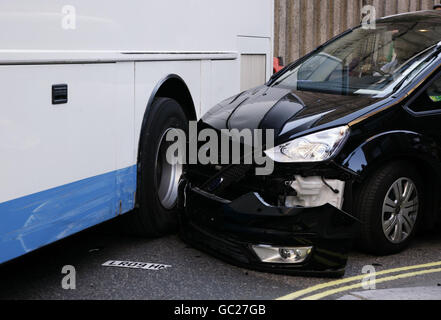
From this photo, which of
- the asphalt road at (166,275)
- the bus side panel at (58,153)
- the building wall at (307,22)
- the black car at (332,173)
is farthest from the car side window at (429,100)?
the building wall at (307,22)

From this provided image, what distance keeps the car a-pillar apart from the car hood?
1.15 feet

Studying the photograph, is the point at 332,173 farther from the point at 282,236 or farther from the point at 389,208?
the point at 389,208

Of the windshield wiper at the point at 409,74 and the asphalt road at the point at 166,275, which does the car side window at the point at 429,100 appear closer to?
the windshield wiper at the point at 409,74

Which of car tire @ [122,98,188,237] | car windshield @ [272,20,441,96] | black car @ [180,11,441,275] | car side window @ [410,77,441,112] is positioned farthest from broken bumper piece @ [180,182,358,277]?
car windshield @ [272,20,441,96]

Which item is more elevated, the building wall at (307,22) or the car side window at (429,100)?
the building wall at (307,22)

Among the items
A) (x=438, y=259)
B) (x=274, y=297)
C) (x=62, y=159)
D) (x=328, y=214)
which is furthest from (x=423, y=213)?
(x=62, y=159)

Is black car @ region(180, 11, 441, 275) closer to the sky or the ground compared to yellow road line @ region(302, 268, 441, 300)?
closer to the sky

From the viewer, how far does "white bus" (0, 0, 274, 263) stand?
159 inches

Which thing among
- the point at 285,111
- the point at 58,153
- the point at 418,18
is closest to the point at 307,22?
the point at 418,18

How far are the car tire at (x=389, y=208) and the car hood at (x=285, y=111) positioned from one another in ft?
1.65

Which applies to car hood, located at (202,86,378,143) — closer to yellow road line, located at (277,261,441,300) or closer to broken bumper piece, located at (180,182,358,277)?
broken bumper piece, located at (180,182,358,277)

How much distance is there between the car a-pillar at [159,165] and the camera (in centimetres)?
559

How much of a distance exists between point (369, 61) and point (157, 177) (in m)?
1.95
